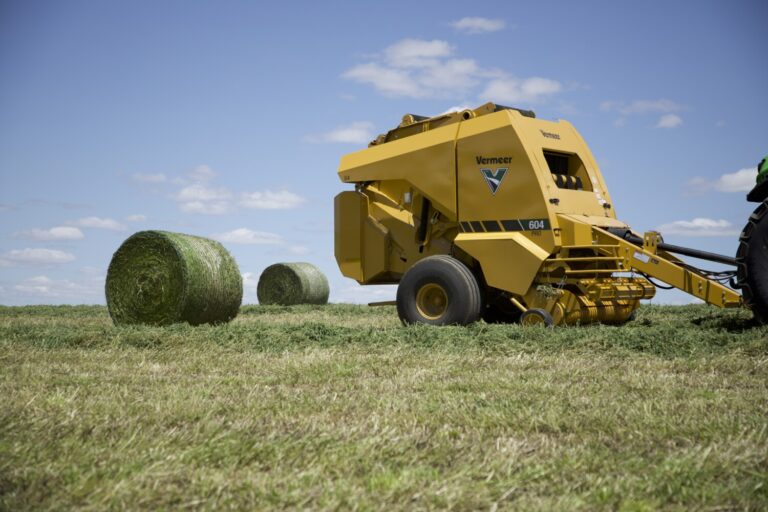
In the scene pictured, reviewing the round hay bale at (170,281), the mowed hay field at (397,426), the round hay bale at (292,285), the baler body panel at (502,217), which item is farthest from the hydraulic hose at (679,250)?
the round hay bale at (292,285)

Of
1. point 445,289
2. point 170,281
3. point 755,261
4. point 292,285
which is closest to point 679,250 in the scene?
point 755,261

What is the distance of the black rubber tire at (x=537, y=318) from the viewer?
9.65 meters

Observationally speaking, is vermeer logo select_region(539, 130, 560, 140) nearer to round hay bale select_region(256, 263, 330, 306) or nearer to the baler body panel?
the baler body panel

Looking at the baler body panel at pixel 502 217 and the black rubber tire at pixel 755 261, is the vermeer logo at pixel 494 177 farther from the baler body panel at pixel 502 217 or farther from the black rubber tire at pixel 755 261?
the black rubber tire at pixel 755 261

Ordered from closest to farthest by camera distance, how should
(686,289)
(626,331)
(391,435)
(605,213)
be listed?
(391,435) → (626,331) → (686,289) → (605,213)

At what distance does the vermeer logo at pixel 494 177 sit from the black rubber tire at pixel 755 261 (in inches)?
115

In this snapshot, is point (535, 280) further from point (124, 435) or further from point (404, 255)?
point (124, 435)

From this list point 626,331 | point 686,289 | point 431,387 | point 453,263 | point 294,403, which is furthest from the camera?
point 453,263

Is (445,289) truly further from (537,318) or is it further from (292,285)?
(292,285)

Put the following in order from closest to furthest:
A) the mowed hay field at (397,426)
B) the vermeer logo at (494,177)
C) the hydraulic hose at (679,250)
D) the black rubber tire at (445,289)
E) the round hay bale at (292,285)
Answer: the mowed hay field at (397,426), the hydraulic hose at (679,250), the black rubber tire at (445,289), the vermeer logo at (494,177), the round hay bale at (292,285)

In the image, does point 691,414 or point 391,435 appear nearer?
point 391,435

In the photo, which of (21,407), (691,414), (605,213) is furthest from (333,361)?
(605,213)

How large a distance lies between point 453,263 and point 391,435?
6.13 metres

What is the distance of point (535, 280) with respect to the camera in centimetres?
1004
